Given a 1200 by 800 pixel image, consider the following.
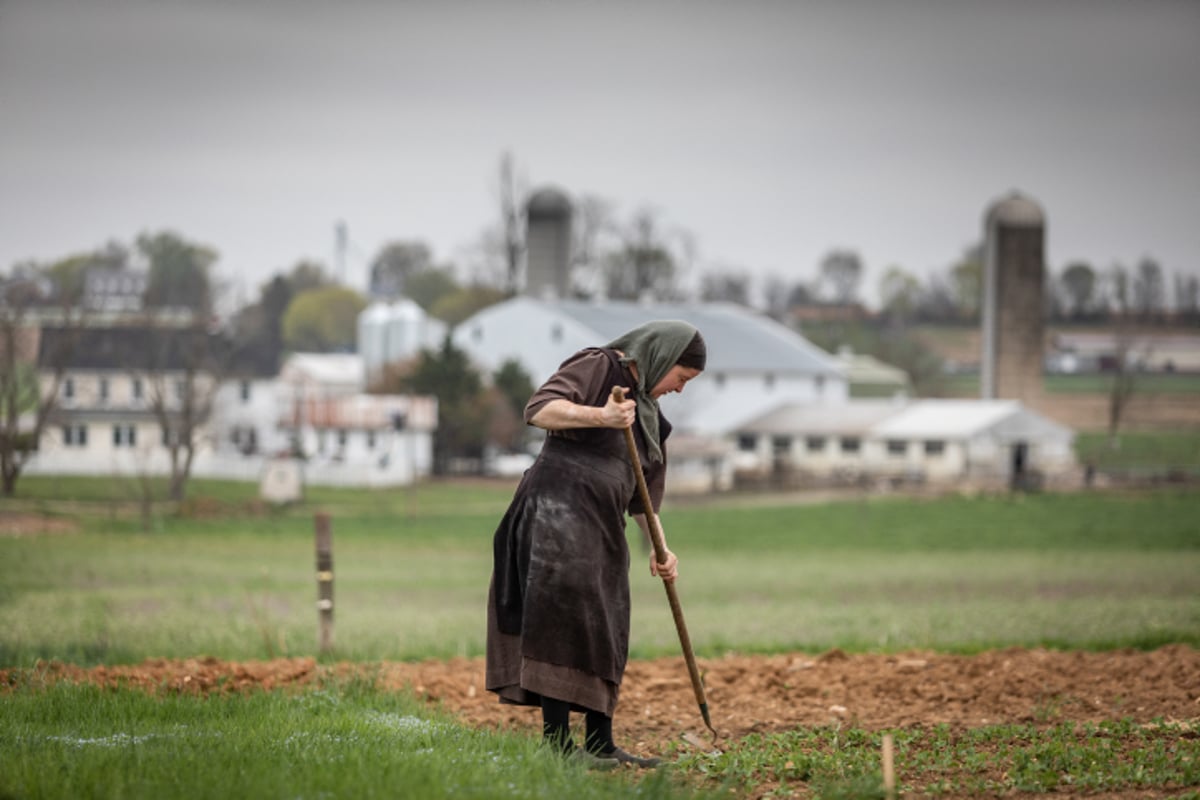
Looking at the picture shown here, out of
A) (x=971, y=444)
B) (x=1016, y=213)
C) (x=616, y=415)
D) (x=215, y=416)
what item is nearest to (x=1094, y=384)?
(x=971, y=444)

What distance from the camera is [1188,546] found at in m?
37.3

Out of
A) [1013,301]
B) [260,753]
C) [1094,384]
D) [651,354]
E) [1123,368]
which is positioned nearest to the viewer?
[260,753]

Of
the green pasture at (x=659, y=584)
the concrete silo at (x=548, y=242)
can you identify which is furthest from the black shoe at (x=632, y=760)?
the concrete silo at (x=548, y=242)

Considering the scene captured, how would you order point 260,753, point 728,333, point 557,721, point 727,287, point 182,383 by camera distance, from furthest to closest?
1. point 727,287
2. point 728,333
3. point 182,383
4. point 557,721
5. point 260,753

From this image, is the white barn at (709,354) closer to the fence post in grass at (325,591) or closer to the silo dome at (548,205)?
the silo dome at (548,205)

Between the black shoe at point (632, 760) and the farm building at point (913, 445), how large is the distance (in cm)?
5891

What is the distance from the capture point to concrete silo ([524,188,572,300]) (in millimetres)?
86438

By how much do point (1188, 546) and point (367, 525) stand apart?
77.1 ft

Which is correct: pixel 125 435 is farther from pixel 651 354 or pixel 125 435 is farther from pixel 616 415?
pixel 616 415

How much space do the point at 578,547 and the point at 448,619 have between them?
11558 millimetres

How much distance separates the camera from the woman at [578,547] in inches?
272

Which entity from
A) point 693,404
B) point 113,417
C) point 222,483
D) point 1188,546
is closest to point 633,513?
point 1188,546

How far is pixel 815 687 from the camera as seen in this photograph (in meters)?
9.53

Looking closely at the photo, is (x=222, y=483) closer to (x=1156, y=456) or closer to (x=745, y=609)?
(x=745, y=609)
